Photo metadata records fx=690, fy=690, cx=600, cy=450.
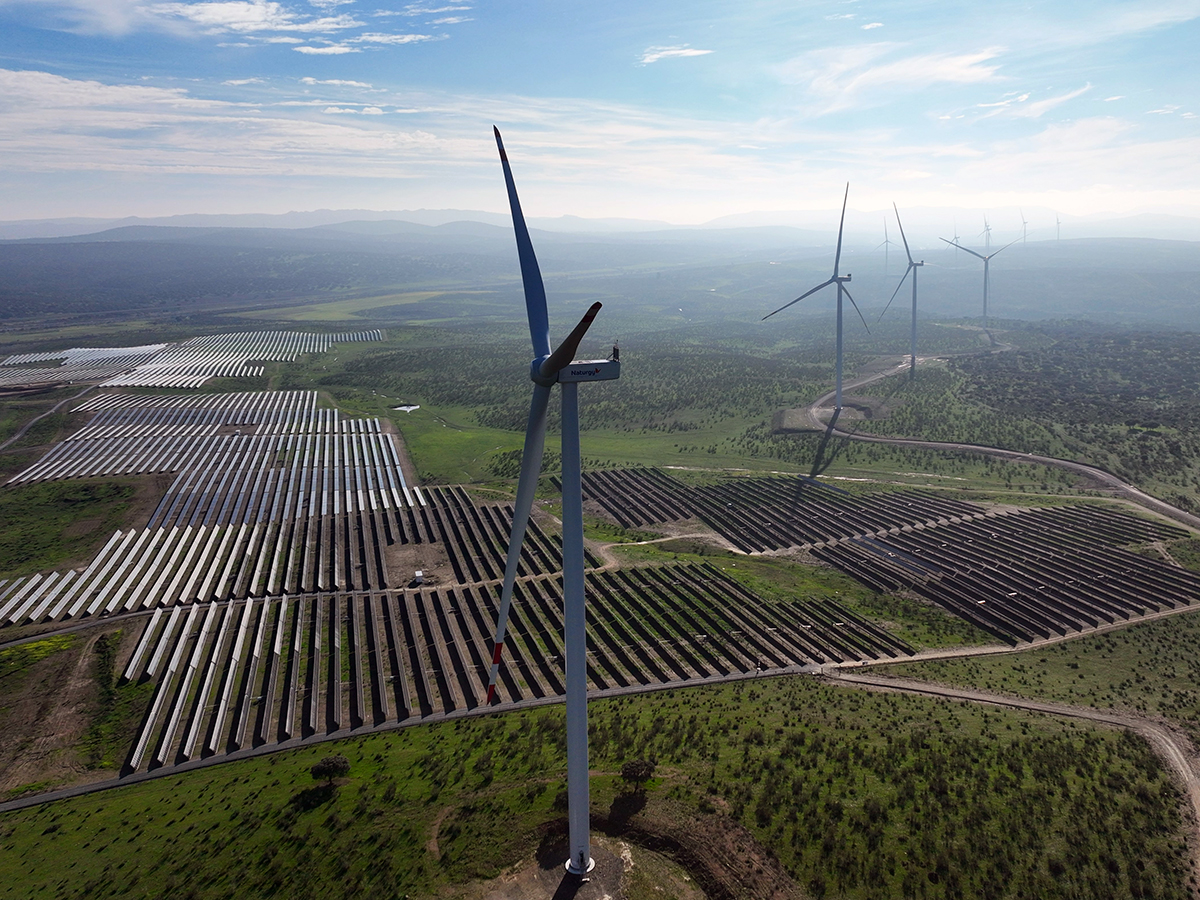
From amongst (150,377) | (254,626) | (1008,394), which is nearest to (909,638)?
(254,626)

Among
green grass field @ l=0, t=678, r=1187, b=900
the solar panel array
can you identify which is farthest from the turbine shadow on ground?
the solar panel array

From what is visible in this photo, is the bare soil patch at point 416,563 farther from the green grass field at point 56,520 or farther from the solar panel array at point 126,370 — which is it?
the solar panel array at point 126,370

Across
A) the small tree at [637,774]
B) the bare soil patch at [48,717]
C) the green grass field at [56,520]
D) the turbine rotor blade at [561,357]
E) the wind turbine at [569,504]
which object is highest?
the turbine rotor blade at [561,357]

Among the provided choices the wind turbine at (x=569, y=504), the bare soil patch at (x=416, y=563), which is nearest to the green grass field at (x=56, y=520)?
the bare soil patch at (x=416, y=563)

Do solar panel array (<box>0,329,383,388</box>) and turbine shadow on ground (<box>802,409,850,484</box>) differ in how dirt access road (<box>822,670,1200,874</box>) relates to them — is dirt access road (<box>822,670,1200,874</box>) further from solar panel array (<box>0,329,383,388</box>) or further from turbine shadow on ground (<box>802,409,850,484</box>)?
solar panel array (<box>0,329,383,388</box>)

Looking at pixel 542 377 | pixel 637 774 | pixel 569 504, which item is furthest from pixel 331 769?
pixel 542 377

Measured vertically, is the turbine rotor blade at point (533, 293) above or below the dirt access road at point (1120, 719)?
above
